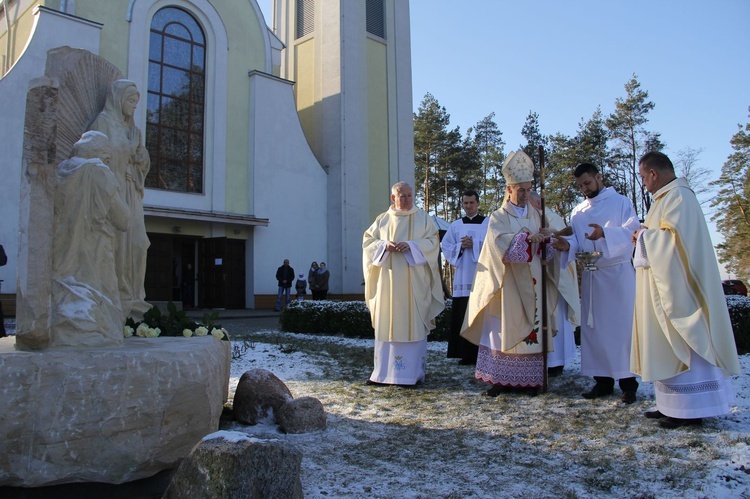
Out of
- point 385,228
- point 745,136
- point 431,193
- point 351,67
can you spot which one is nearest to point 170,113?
point 351,67

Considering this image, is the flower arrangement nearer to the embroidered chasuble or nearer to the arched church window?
the embroidered chasuble

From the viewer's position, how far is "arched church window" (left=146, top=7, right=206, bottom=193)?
1833 centimetres

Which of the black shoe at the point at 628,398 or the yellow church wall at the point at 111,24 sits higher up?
the yellow church wall at the point at 111,24

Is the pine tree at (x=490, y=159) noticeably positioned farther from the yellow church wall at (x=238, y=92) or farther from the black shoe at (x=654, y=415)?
the black shoe at (x=654, y=415)

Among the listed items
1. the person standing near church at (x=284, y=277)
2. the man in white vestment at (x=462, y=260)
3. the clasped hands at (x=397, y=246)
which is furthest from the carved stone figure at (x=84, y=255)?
the person standing near church at (x=284, y=277)

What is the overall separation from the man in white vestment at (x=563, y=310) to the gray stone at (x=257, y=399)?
2639 mm

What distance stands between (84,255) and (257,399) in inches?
73.3

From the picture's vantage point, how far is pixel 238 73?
2033 centimetres

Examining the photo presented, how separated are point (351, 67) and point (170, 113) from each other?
725 cm

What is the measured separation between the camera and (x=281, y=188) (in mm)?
20812

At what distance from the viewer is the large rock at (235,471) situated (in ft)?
8.31

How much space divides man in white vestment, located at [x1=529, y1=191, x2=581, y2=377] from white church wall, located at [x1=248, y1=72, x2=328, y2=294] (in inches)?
577

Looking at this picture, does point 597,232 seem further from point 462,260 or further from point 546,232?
point 462,260

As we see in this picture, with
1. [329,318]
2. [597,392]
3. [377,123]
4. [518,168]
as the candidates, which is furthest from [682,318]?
[377,123]
